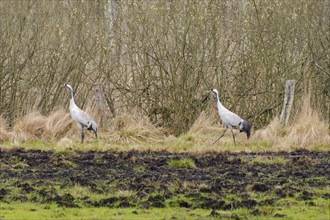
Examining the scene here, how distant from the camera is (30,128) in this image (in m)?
22.5

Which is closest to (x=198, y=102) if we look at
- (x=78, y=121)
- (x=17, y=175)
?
(x=78, y=121)

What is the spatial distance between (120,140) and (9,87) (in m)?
4.82

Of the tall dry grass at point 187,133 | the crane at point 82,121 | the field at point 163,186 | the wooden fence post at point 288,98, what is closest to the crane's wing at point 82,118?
the crane at point 82,121

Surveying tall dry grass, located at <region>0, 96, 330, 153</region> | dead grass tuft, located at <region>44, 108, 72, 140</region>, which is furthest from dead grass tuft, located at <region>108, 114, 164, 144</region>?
dead grass tuft, located at <region>44, 108, 72, 140</region>

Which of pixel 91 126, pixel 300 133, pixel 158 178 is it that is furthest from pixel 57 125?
pixel 158 178

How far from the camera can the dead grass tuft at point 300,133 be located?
20250 millimetres

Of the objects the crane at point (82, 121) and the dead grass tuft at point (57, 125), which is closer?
the crane at point (82, 121)

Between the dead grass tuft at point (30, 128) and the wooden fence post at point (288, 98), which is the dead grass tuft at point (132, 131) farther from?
the wooden fence post at point (288, 98)

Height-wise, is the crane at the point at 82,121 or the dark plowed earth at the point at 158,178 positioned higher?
the crane at the point at 82,121

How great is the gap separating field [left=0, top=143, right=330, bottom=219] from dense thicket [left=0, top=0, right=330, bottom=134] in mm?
6216

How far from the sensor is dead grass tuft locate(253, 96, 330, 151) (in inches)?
797

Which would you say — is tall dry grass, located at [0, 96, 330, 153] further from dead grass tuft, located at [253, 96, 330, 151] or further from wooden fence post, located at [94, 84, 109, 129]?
wooden fence post, located at [94, 84, 109, 129]

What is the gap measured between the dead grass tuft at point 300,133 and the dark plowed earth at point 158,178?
1157mm

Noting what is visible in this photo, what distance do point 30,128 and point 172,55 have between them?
4738mm
